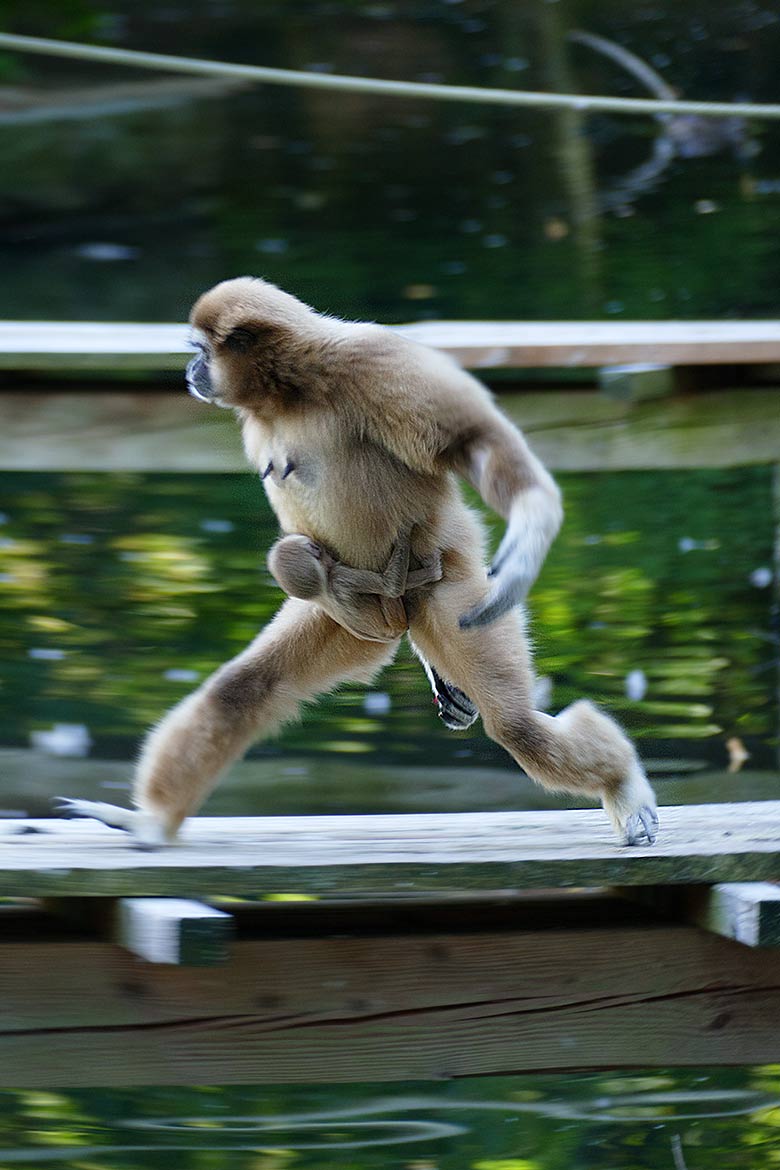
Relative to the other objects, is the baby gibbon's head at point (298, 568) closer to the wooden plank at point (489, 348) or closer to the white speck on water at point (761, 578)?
the wooden plank at point (489, 348)

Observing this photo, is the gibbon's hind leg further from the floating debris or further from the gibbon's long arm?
the floating debris

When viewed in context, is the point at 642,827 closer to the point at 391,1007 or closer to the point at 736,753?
the point at 391,1007

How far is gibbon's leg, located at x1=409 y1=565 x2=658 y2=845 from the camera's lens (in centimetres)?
261

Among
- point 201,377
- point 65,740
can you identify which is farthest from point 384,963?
point 65,740

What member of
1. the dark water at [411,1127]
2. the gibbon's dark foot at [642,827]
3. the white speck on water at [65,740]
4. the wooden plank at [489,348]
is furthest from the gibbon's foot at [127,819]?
the white speck on water at [65,740]

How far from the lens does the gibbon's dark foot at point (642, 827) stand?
267cm

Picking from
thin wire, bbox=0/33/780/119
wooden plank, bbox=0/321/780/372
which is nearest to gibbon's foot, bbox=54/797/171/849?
wooden plank, bbox=0/321/780/372

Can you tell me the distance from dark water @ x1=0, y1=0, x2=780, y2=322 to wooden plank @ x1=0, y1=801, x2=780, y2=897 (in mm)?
5514

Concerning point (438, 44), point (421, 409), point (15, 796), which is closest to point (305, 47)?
point (438, 44)

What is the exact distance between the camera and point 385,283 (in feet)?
27.7

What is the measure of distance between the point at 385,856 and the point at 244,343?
97 cm

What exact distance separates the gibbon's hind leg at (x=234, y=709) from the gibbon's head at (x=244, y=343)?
473 millimetres

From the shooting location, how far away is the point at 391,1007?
2.59m

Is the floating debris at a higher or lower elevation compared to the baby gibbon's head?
higher
